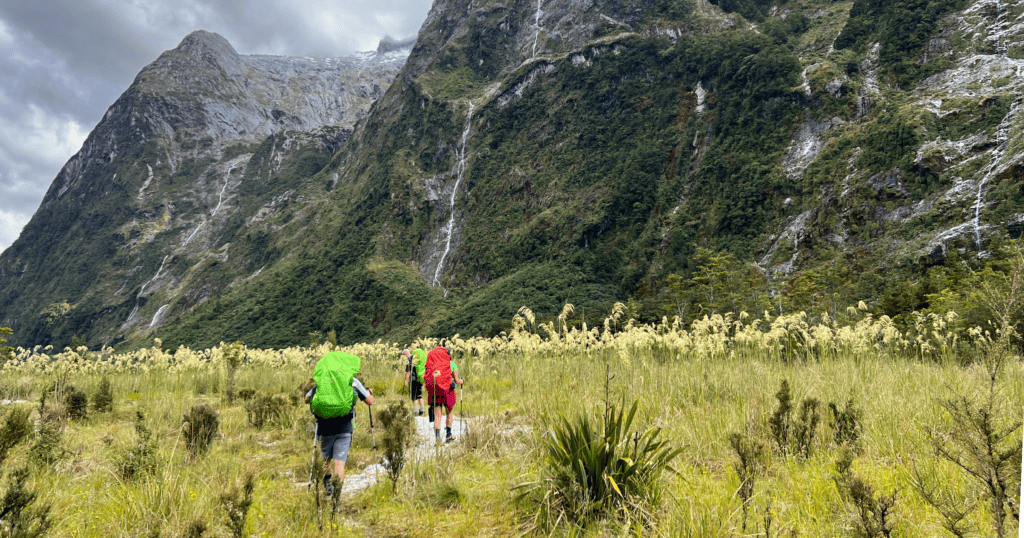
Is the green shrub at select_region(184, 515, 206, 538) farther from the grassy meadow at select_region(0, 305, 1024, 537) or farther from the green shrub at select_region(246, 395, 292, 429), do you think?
the green shrub at select_region(246, 395, 292, 429)

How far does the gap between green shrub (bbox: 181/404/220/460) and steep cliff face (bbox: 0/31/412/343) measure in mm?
121607

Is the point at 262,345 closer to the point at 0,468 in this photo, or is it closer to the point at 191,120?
the point at 0,468

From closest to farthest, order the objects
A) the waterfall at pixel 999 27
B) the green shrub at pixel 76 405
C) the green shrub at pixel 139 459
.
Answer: the green shrub at pixel 139 459 → the green shrub at pixel 76 405 → the waterfall at pixel 999 27

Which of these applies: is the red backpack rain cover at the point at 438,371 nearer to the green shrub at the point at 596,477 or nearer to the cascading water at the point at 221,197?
the green shrub at the point at 596,477

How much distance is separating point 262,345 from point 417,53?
4072 inches

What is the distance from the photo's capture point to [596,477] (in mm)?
2910

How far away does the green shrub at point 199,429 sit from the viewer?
196 inches

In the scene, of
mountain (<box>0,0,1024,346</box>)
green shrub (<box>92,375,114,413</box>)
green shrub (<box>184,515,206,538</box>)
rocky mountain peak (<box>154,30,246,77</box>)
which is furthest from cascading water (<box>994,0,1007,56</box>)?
rocky mountain peak (<box>154,30,246,77</box>)

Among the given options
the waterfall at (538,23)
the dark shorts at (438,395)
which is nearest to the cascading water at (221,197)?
the waterfall at (538,23)

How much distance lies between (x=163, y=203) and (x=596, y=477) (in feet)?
655

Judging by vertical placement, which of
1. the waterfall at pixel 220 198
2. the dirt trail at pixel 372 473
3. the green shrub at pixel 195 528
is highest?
the waterfall at pixel 220 198

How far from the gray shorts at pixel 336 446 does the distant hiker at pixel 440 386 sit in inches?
65.1

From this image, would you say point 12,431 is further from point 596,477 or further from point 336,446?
point 596,477

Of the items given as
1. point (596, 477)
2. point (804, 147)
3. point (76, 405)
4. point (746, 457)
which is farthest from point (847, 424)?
point (804, 147)
